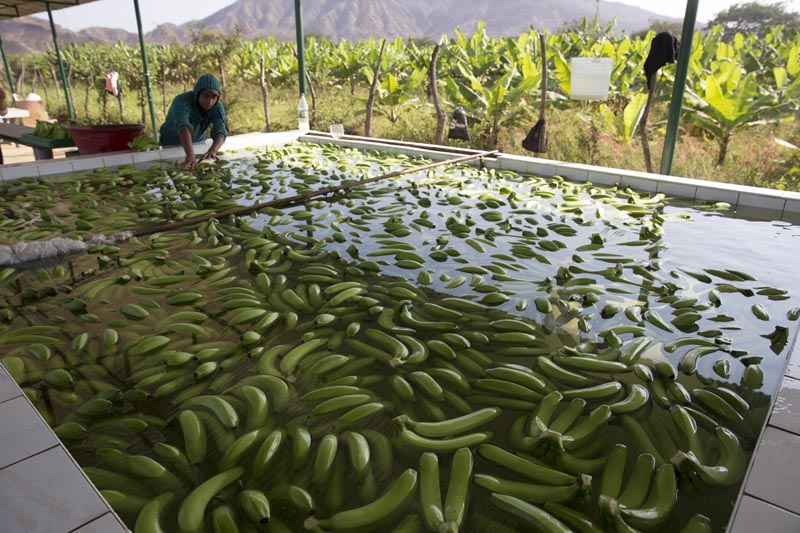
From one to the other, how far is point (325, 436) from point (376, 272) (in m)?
1.51

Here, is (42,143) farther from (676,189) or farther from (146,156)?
(676,189)

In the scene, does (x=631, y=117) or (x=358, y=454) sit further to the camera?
(x=631, y=117)

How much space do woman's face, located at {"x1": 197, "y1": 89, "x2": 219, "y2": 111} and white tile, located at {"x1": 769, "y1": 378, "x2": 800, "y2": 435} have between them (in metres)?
5.67

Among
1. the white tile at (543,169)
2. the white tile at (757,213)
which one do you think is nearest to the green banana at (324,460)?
the white tile at (757,213)

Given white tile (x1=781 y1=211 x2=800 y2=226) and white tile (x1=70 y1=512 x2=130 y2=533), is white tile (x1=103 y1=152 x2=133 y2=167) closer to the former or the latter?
white tile (x1=70 y1=512 x2=130 y2=533)

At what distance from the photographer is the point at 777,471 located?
4.39ft

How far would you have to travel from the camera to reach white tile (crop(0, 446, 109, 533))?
44.5 inches

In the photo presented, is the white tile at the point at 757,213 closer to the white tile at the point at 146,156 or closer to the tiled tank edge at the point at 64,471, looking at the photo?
the tiled tank edge at the point at 64,471

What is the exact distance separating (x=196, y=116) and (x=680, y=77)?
539 centimetres

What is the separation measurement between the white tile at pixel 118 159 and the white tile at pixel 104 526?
6031mm

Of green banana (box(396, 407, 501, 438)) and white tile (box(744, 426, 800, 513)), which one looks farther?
green banana (box(396, 407, 501, 438))

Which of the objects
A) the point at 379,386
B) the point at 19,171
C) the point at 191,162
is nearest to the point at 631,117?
the point at 191,162

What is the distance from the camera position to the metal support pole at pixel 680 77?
4758 millimetres

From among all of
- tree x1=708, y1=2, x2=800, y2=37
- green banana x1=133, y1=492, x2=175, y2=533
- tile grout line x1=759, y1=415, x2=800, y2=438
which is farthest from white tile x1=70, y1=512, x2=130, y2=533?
tree x1=708, y1=2, x2=800, y2=37
